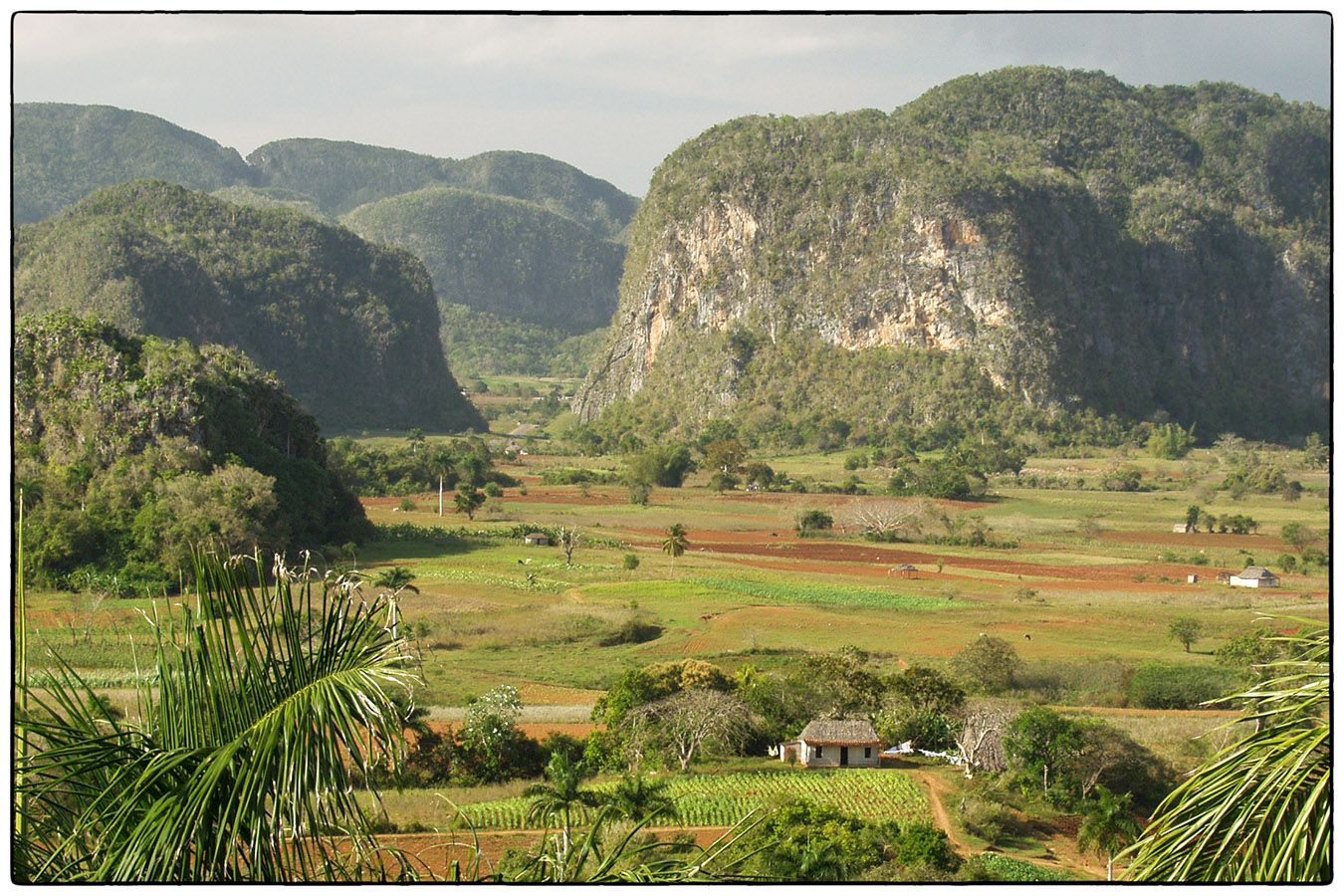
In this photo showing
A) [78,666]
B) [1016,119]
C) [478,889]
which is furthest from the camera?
[1016,119]

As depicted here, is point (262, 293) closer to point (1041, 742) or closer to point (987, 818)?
point (1041, 742)

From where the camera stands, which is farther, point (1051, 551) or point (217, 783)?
point (1051, 551)

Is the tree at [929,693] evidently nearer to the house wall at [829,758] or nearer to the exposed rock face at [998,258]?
the house wall at [829,758]

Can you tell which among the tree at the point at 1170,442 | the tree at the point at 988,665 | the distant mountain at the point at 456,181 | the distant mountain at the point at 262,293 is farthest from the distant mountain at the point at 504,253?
the tree at the point at 988,665

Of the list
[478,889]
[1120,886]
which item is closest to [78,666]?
[478,889]

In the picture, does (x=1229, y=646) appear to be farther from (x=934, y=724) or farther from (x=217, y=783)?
(x=217, y=783)

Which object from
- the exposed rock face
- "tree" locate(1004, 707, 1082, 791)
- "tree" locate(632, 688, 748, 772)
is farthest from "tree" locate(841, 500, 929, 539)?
the exposed rock face

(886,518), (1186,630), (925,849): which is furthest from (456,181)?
(925,849)
